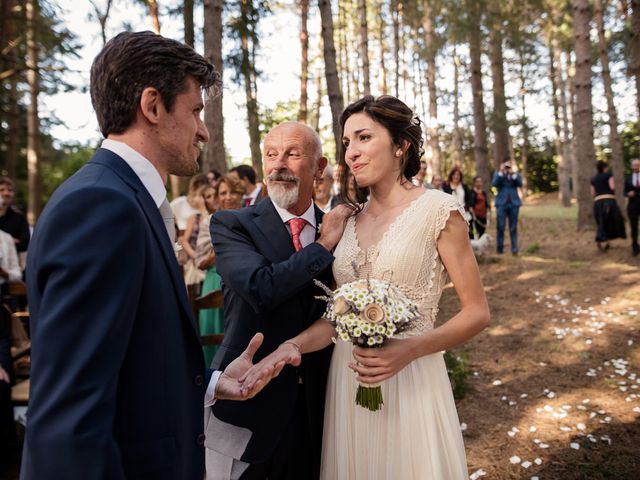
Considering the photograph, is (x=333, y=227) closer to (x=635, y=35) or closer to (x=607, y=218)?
(x=635, y=35)

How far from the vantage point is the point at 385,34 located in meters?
29.9

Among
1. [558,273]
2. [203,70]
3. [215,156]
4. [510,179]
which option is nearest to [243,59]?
[215,156]

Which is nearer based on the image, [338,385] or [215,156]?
[338,385]

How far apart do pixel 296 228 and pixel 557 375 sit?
4255 millimetres

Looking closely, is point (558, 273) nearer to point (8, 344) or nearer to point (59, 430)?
point (8, 344)

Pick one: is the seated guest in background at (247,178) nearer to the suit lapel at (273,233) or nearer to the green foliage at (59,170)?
the suit lapel at (273,233)

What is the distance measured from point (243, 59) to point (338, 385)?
10149mm

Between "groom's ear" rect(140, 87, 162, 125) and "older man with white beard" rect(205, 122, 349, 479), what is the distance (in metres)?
0.93

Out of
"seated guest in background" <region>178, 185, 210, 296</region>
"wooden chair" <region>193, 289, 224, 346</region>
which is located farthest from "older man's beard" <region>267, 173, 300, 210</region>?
"seated guest in background" <region>178, 185, 210, 296</region>

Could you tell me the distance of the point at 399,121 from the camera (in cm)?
250

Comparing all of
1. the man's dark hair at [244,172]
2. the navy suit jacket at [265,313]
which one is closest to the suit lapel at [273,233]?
the navy suit jacket at [265,313]

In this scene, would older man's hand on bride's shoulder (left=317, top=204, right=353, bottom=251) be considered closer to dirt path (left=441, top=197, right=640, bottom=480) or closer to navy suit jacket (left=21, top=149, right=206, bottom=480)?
navy suit jacket (left=21, top=149, right=206, bottom=480)

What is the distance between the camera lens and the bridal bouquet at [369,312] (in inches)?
74.6

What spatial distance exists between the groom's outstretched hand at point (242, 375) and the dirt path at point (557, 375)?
265 centimetres
